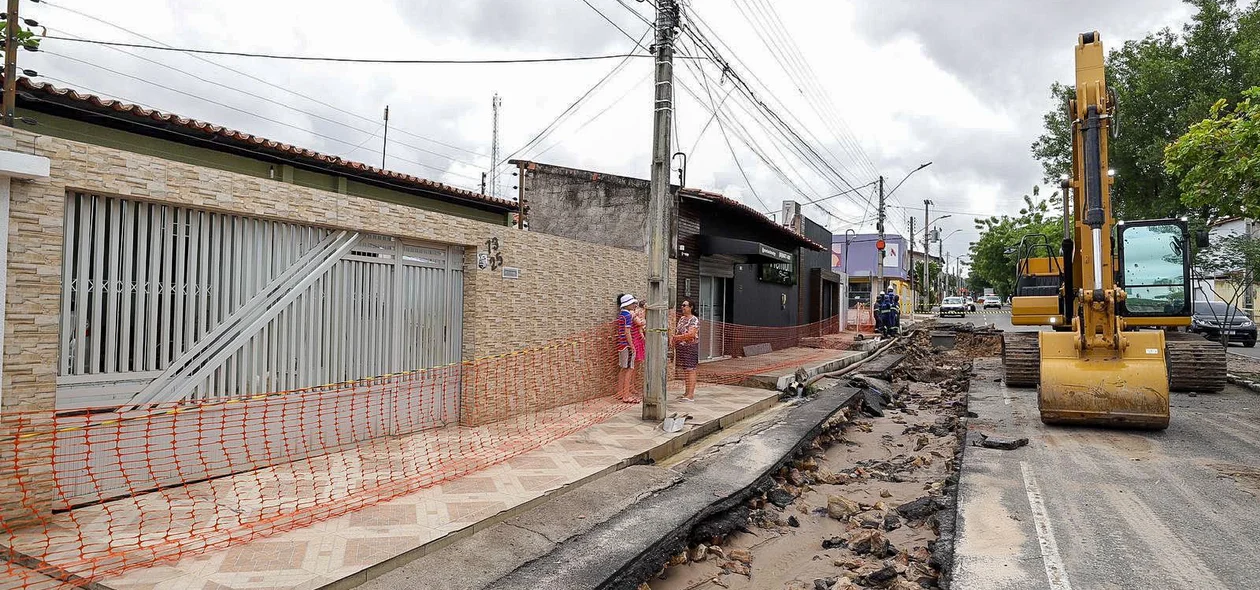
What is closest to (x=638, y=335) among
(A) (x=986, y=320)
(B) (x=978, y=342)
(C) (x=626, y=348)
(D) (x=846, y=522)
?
(C) (x=626, y=348)

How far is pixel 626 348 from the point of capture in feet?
29.7

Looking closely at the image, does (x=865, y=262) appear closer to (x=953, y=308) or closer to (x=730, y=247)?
(x=953, y=308)

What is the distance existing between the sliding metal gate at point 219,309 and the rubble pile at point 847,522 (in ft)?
11.5

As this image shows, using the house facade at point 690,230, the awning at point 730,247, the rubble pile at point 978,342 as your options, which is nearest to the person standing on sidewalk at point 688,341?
the house facade at point 690,230

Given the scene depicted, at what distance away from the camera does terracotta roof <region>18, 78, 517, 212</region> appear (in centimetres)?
695

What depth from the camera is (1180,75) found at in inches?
718

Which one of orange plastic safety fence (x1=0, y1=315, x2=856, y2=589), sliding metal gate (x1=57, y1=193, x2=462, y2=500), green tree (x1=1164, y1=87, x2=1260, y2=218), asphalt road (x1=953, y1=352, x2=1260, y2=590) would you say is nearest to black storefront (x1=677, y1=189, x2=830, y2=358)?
orange plastic safety fence (x1=0, y1=315, x2=856, y2=589)

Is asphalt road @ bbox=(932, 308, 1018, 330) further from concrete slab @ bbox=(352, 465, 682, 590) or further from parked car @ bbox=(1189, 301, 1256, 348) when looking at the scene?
concrete slab @ bbox=(352, 465, 682, 590)

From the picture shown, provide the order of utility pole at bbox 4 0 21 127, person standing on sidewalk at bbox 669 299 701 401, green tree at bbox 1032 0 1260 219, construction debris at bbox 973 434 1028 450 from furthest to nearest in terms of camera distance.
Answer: green tree at bbox 1032 0 1260 219 < person standing on sidewalk at bbox 669 299 701 401 < construction debris at bbox 973 434 1028 450 < utility pole at bbox 4 0 21 127

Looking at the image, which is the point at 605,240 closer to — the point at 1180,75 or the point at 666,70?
the point at 666,70

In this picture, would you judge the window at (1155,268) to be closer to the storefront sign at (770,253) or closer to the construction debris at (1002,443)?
the construction debris at (1002,443)

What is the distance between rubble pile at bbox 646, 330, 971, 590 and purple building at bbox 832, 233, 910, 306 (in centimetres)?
2728

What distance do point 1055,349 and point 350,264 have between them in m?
7.98

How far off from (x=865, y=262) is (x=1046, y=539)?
35795 millimetres
